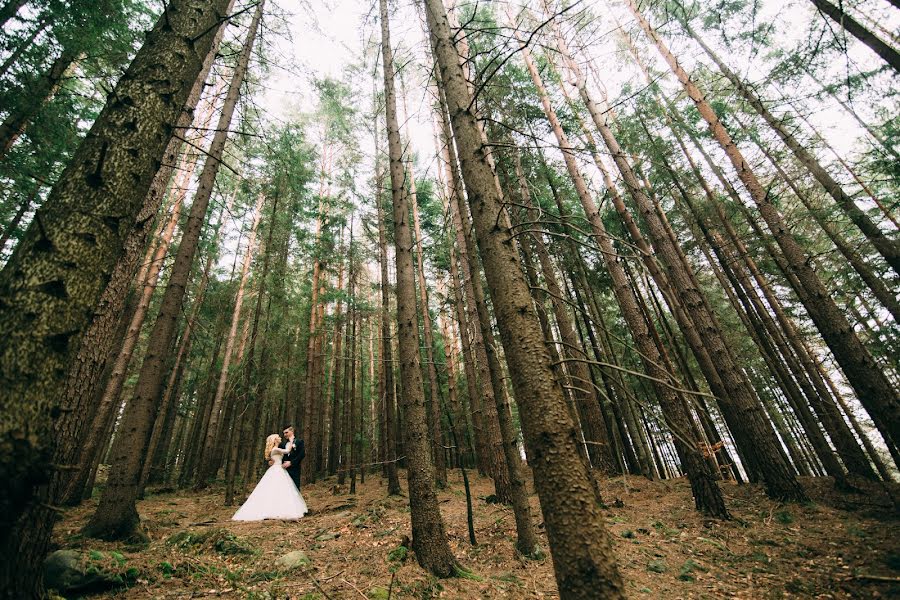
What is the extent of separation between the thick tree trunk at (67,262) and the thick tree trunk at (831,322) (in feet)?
32.2

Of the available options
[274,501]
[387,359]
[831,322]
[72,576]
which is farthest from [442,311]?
[72,576]

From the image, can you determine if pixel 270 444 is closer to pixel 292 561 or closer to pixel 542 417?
pixel 292 561

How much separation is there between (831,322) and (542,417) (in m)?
7.85

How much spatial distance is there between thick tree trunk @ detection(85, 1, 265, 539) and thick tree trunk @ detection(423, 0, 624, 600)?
4424 millimetres

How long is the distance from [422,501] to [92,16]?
11.2 metres

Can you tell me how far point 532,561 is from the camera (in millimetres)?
4871

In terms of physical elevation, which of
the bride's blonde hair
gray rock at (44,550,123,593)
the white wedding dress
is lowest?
gray rock at (44,550,123,593)

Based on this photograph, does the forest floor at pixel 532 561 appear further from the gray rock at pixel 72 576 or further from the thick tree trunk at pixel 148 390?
the thick tree trunk at pixel 148 390

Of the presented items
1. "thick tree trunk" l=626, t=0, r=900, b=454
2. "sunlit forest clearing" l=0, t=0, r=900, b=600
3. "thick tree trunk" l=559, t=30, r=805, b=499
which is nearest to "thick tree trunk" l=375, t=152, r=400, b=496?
"sunlit forest clearing" l=0, t=0, r=900, b=600

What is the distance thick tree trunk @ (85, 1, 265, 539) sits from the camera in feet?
16.8

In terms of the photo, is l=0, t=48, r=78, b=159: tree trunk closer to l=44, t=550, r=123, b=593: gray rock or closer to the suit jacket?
l=44, t=550, r=123, b=593: gray rock

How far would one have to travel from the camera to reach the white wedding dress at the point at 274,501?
25.4 feet

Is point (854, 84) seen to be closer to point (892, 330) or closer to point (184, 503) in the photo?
point (892, 330)

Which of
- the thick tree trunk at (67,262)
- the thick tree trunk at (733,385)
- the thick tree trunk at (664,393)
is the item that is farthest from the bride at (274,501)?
the thick tree trunk at (733,385)
